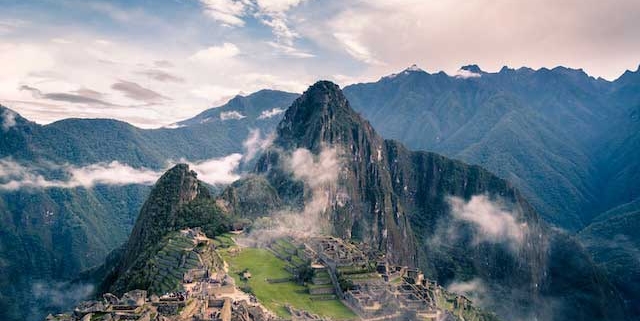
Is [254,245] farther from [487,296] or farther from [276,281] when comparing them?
[487,296]

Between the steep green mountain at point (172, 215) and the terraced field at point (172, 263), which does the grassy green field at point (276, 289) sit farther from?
the steep green mountain at point (172, 215)

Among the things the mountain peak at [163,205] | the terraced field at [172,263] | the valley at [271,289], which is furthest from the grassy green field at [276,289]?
the mountain peak at [163,205]

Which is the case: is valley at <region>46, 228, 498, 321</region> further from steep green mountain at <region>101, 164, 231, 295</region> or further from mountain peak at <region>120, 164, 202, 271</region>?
mountain peak at <region>120, 164, 202, 271</region>

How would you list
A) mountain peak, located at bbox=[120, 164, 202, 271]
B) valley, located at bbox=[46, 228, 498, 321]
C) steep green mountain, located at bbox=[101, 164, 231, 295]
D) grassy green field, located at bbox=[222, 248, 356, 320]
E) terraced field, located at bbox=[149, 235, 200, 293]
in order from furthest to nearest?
mountain peak, located at bbox=[120, 164, 202, 271], steep green mountain, located at bbox=[101, 164, 231, 295], terraced field, located at bbox=[149, 235, 200, 293], grassy green field, located at bbox=[222, 248, 356, 320], valley, located at bbox=[46, 228, 498, 321]

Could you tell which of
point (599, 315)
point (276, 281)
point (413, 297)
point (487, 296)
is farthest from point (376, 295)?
point (599, 315)

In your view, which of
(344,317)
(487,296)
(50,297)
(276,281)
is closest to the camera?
(344,317)

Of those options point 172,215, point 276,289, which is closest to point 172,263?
point 276,289

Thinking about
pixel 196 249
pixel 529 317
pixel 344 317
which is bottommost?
pixel 529 317

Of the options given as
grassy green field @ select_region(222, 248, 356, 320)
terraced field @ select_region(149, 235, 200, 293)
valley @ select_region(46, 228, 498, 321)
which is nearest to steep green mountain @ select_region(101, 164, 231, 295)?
terraced field @ select_region(149, 235, 200, 293)
